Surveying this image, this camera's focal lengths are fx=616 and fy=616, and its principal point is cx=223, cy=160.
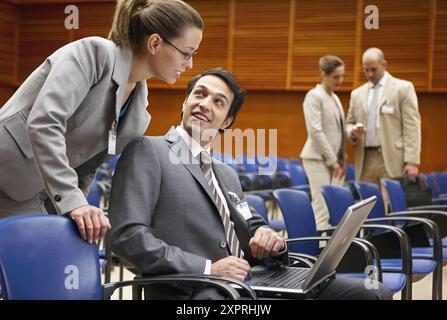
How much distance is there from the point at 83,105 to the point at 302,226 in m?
1.58

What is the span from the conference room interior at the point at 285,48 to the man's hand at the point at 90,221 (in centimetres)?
688

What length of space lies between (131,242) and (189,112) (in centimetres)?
56

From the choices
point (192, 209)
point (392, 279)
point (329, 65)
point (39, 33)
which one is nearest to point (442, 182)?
point (329, 65)

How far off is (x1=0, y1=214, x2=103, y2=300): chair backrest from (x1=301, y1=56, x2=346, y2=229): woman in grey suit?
335 cm

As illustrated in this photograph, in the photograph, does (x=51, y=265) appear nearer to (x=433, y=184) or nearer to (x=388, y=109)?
(x=388, y=109)

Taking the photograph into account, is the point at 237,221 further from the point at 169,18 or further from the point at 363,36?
the point at 363,36

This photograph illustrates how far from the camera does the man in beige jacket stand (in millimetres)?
4977

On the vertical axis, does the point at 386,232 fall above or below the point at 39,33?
below

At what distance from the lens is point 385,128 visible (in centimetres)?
505

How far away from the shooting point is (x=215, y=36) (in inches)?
407

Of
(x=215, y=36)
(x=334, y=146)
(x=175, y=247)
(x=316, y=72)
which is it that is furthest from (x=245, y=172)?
(x=175, y=247)

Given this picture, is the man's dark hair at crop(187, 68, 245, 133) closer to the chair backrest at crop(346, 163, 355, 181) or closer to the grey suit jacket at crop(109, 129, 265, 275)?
the grey suit jacket at crop(109, 129, 265, 275)

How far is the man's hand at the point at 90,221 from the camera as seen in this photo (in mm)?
1661

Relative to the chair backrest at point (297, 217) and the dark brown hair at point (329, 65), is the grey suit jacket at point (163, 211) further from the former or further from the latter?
the dark brown hair at point (329, 65)
